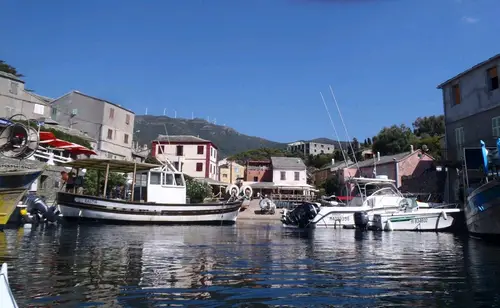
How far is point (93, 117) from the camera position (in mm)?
45344

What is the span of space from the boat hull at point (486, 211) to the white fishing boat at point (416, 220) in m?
4.08

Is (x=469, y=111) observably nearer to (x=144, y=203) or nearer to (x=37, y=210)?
(x=144, y=203)

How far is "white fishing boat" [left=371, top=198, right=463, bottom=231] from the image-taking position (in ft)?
66.2

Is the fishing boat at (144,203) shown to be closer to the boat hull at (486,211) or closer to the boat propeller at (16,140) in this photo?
the boat propeller at (16,140)

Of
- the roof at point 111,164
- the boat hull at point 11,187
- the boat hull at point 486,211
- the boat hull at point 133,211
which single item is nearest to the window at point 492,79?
the boat hull at point 486,211

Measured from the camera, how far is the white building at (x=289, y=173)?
61.9 m

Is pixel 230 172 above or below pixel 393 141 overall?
below

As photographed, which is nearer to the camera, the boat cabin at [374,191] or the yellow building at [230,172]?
the boat cabin at [374,191]

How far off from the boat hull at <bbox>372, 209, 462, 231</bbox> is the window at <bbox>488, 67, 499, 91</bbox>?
319 inches

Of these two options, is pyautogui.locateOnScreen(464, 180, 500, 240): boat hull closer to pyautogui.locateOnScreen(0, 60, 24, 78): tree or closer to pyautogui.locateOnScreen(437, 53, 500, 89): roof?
pyautogui.locateOnScreen(437, 53, 500, 89): roof

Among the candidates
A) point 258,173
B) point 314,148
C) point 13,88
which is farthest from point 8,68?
point 314,148

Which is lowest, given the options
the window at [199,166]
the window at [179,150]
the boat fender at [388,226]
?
the boat fender at [388,226]

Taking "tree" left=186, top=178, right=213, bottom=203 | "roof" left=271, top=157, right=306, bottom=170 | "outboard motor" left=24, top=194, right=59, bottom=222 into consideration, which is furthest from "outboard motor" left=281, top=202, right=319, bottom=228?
"roof" left=271, top=157, right=306, bottom=170

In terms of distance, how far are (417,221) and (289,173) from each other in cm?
4212
